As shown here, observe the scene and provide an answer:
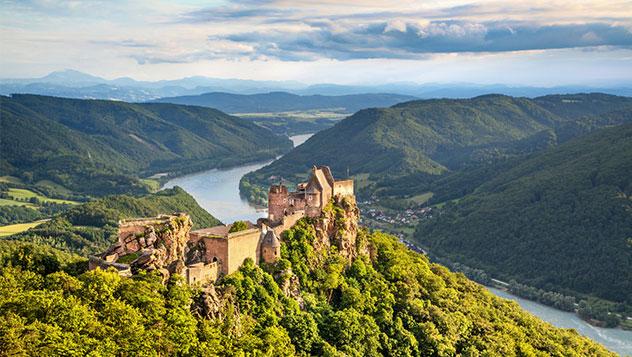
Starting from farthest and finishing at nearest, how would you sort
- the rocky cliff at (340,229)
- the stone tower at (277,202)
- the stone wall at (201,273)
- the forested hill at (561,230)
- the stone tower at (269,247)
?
the forested hill at (561,230), the rocky cliff at (340,229), the stone tower at (277,202), the stone tower at (269,247), the stone wall at (201,273)

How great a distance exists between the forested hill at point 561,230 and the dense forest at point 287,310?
6317 centimetres

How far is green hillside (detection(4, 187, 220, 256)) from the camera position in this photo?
449 feet

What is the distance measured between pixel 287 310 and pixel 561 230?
401 ft

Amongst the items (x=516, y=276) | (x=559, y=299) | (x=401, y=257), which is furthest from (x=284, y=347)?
(x=516, y=276)

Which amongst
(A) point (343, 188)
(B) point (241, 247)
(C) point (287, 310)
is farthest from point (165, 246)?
(A) point (343, 188)

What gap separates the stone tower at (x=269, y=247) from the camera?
61188 mm

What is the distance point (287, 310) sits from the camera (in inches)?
2296

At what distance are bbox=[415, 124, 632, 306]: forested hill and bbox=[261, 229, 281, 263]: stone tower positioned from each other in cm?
9483

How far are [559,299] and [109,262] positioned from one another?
327 ft

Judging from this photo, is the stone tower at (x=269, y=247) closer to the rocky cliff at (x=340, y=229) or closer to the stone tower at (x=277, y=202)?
the rocky cliff at (x=340, y=229)

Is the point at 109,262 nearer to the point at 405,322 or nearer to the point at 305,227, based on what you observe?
the point at 305,227

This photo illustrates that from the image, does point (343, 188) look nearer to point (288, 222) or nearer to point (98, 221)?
point (288, 222)

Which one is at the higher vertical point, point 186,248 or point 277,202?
point 277,202

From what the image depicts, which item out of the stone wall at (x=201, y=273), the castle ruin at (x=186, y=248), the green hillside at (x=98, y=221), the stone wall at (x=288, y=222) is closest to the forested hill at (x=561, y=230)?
the green hillside at (x=98, y=221)
